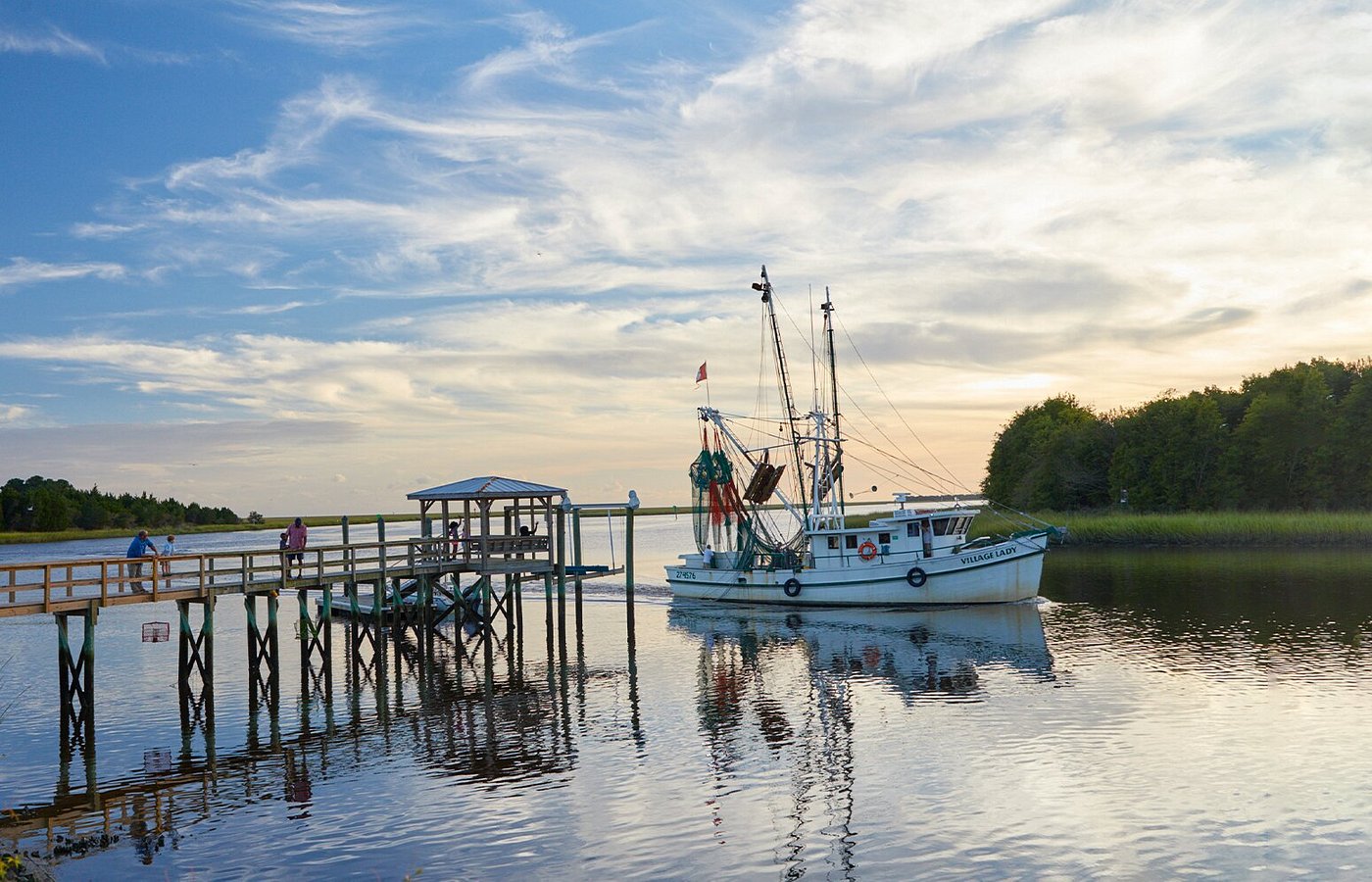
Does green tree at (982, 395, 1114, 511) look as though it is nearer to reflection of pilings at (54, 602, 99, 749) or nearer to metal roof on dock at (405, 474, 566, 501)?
metal roof on dock at (405, 474, 566, 501)

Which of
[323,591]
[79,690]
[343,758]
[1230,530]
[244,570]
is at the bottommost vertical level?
[343,758]

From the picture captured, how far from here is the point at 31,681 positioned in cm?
3231

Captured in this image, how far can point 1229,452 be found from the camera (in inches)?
3593

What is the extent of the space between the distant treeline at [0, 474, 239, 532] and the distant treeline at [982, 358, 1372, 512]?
11957 cm

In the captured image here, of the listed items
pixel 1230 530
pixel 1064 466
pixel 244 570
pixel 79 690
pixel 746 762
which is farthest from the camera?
pixel 1064 466

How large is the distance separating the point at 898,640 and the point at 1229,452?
66128 millimetres

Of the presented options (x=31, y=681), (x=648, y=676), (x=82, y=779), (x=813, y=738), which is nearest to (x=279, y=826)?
(x=82, y=779)

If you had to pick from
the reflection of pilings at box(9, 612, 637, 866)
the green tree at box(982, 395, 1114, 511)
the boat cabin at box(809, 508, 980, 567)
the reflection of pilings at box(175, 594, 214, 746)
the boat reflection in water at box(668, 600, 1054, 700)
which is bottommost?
the boat reflection in water at box(668, 600, 1054, 700)

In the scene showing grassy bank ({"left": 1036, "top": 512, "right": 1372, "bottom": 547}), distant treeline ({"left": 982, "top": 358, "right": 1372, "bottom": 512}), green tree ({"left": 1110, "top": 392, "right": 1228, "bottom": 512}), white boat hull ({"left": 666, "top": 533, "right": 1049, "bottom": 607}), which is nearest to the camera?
white boat hull ({"left": 666, "top": 533, "right": 1049, "bottom": 607})

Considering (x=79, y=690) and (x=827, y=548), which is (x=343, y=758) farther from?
(x=827, y=548)

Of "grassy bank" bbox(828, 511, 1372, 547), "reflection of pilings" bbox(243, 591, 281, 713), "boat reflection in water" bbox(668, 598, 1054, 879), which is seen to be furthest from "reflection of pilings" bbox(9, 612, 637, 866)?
"grassy bank" bbox(828, 511, 1372, 547)

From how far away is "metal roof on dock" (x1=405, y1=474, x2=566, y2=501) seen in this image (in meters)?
34.6

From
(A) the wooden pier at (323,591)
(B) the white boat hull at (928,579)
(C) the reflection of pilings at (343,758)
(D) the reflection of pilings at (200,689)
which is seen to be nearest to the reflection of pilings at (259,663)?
(A) the wooden pier at (323,591)

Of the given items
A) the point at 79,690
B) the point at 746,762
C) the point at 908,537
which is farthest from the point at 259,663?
the point at 908,537
